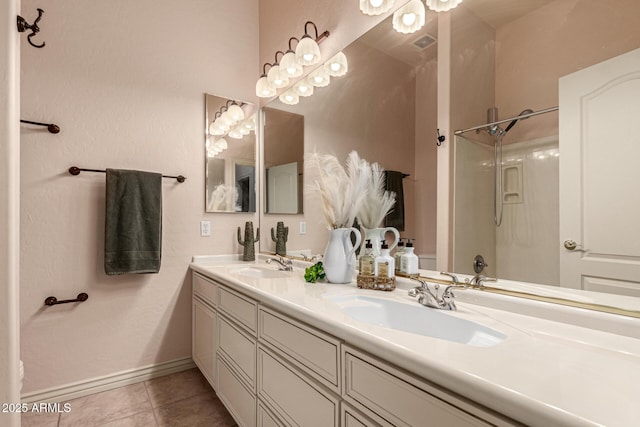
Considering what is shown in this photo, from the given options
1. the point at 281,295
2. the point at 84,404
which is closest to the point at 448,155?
the point at 281,295

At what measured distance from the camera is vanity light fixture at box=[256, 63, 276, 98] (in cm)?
227

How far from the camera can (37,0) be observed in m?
1.73

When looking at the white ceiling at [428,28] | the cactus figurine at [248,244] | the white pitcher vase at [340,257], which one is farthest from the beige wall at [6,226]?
the cactus figurine at [248,244]

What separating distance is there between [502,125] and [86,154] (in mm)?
2170

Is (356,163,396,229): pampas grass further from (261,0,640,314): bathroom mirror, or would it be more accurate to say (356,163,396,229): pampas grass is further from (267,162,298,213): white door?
(267,162,298,213): white door

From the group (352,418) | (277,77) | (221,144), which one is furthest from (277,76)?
(352,418)

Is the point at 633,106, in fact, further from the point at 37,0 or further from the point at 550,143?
the point at 37,0

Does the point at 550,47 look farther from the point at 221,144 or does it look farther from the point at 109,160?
the point at 109,160

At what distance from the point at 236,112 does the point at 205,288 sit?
134 cm

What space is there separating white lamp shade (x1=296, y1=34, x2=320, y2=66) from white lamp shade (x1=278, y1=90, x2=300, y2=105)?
0.91ft

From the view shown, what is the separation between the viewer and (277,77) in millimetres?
2164

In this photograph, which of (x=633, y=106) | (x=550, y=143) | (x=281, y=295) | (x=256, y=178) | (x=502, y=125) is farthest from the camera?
(x=256, y=178)

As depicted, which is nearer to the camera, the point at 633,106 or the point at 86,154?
the point at 633,106

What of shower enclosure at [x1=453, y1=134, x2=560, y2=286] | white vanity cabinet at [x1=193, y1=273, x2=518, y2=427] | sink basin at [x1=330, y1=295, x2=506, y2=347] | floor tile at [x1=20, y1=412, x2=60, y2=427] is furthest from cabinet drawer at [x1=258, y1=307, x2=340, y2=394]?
floor tile at [x1=20, y1=412, x2=60, y2=427]
